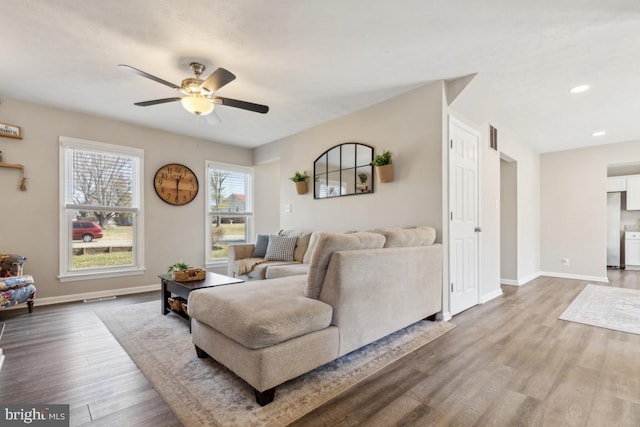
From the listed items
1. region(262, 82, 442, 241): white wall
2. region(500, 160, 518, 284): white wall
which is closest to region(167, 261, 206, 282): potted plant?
region(262, 82, 442, 241): white wall

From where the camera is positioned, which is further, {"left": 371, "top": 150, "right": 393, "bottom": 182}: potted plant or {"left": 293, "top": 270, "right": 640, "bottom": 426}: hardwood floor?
{"left": 371, "top": 150, "right": 393, "bottom": 182}: potted plant

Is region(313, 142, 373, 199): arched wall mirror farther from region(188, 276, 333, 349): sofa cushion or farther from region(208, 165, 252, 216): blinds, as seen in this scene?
region(188, 276, 333, 349): sofa cushion

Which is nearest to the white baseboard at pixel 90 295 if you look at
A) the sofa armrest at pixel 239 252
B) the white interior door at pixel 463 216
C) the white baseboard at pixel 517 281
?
the sofa armrest at pixel 239 252

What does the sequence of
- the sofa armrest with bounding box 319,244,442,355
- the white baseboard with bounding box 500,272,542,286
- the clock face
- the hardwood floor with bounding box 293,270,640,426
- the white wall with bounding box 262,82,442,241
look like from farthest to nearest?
the white baseboard with bounding box 500,272,542,286, the clock face, the white wall with bounding box 262,82,442,241, the sofa armrest with bounding box 319,244,442,355, the hardwood floor with bounding box 293,270,640,426

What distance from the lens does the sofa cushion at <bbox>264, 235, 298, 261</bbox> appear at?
→ 13.6 feet

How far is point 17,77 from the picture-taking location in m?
2.97

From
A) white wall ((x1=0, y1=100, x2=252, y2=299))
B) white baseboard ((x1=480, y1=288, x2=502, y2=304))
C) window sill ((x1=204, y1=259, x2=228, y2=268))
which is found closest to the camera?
white wall ((x1=0, y1=100, x2=252, y2=299))

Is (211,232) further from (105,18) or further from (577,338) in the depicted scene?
(577,338)

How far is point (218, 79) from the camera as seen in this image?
236cm

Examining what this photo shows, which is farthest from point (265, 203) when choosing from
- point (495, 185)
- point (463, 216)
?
point (495, 185)

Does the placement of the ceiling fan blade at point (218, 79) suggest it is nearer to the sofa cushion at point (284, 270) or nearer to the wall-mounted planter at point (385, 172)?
the wall-mounted planter at point (385, 172)

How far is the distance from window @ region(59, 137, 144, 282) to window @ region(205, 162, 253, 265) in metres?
1.15

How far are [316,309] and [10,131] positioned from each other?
170 inches

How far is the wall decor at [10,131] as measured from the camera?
3430 millimetres
